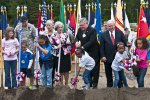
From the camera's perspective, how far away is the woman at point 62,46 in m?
9.03

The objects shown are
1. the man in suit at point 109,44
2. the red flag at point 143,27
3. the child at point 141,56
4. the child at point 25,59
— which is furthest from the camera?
the red flag at point 143,27

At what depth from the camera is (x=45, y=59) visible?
29.3ft

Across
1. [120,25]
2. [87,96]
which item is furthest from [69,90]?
[120,25]

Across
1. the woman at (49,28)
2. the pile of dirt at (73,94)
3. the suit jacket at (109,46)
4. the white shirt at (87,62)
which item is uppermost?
the woman at (49,28)

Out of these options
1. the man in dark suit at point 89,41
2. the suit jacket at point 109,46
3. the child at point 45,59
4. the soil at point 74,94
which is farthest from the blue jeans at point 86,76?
the soil at point 74,94

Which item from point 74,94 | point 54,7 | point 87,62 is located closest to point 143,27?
point 87,62

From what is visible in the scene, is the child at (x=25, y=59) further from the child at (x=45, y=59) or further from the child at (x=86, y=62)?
the child at (x=86, y=62)

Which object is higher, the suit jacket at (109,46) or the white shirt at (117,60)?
the suit jacket at (109,46)

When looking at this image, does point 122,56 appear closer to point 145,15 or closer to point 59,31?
point 59,31

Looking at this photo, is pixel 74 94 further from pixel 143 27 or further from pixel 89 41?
pixel 143 27

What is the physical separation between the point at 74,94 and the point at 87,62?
1.80 metres

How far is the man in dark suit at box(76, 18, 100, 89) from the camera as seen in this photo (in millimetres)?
9136

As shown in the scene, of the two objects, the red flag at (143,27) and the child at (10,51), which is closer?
the child at (10,51)

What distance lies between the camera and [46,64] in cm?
898
